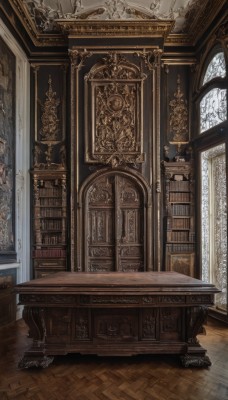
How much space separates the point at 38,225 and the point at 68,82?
117 inches

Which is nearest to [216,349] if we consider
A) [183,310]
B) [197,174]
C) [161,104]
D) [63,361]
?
[183,310]

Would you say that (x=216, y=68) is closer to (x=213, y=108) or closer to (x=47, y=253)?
(x=213, y=108)

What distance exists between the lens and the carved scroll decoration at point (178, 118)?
655 centimetres

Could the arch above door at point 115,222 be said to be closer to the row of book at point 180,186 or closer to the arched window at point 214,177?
the row of book at point 180,186

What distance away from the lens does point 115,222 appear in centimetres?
621

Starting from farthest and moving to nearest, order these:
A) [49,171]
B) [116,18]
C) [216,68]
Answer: [49,171]
[116,18]
[216,68]

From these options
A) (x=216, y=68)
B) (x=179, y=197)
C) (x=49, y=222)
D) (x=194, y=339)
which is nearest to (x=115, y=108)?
(x=216, y=68)

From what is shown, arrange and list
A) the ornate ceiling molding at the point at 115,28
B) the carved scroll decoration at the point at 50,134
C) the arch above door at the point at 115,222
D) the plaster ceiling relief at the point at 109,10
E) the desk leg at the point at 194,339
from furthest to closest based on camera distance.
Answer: the carved scroll decoration at the point at 50,134
the arch above door at the point at 115,222
the ornate ceiling molding at the point at 115,28
the plaster ceiling relief at the point at 109,10
the desk leg at the point at 194,339

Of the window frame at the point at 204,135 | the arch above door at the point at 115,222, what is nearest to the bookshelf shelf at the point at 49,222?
the arch above door at the point at 115,222

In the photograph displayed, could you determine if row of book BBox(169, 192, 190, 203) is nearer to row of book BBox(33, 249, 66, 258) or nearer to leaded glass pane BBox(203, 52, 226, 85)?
leaded glass pane BBox(203, 52, 226, 85)

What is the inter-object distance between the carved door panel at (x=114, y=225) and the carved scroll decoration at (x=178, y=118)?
4.57ft

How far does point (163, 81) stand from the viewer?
6.60 m

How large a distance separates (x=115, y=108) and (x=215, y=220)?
114 inches

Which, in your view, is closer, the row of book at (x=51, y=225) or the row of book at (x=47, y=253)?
the row of book at (x=47, y=253)
